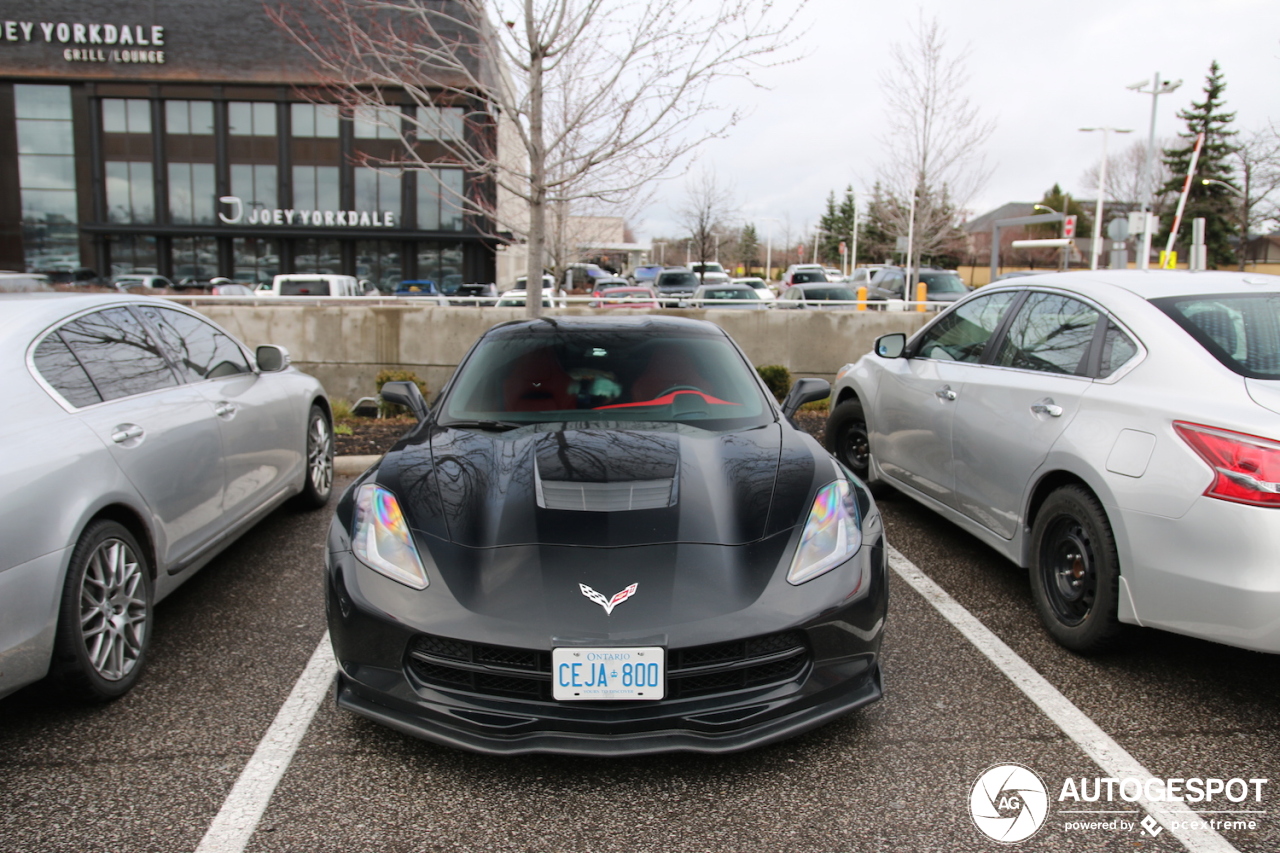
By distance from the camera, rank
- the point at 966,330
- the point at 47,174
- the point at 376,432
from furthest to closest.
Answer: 1. the point at 47,174
2. the point at 376,432
3. the point at 966,330

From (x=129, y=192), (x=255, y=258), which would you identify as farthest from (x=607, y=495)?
(x=129, y=192)

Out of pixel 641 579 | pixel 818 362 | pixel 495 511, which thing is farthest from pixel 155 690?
pixel 818 362

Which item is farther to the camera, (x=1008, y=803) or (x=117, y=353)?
(x=117, y=353)

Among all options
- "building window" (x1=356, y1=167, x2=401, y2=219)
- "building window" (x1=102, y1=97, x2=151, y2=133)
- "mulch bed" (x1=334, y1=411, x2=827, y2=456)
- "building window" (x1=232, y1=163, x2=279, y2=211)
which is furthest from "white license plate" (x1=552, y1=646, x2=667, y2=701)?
"building window" (x1=102, y1=97, x2=151, y2=133)

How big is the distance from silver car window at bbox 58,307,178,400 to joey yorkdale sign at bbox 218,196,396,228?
40455 mm

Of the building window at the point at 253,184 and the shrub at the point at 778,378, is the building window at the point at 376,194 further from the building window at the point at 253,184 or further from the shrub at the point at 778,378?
the shrub at the point at 778,378

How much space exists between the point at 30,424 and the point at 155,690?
1.08 meters

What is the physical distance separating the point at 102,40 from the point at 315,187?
11.9m

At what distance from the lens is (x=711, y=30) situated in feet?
27.5

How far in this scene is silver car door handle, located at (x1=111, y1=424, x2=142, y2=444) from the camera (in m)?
3.35

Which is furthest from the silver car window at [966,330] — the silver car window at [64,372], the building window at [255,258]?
the building window at [255,258]

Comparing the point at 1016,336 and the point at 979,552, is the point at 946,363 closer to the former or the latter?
the point at 1016,336

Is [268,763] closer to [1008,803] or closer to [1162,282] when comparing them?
[1008,803]

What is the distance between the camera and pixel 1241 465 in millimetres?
2777
